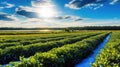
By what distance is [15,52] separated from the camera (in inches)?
845

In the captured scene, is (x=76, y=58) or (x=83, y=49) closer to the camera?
(x=76, y=58)

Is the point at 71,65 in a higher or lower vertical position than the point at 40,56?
lower

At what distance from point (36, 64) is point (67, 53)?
6.05 meters

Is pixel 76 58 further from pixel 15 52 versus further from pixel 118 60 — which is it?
pixel 118 60

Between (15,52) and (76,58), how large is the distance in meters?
6.03

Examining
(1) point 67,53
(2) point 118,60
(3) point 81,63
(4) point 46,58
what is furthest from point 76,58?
(2) point 118,60

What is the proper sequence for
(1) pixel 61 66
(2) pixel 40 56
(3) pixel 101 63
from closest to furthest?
(3) pixel 101 63
(2) pixel 40 56
(1) pixel 61 66

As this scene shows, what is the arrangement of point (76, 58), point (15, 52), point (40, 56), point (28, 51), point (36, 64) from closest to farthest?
point (36, 64) < point (40, 56) < point (76, 58) < point (15, 52) < point (28, 51)

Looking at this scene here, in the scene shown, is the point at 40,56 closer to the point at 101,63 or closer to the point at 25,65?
the point at 25,65

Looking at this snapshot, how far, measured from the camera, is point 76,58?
18.9 m

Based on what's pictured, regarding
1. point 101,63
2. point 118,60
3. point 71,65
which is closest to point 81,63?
point 71,65

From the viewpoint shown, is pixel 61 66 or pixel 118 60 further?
pixel 61 66

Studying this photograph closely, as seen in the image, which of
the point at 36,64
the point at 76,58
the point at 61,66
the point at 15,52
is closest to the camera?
the point at 36,64

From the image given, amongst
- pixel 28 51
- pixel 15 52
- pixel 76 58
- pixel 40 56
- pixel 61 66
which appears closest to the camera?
pixel 40 56
